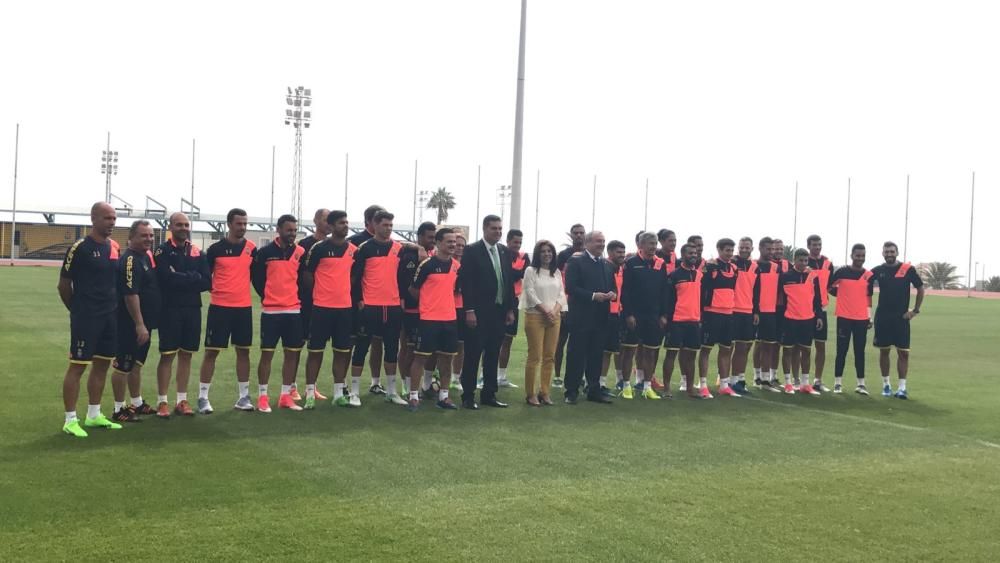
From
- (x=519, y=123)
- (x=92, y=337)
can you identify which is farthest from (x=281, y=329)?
(x=519, y=123)

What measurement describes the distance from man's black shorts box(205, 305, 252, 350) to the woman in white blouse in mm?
3069

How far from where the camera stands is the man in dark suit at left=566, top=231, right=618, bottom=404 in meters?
9.80

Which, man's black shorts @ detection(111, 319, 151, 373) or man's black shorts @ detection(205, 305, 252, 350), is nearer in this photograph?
man's black shorts @ detection(111, 319, 151, 373)

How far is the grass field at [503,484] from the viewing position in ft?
15.3

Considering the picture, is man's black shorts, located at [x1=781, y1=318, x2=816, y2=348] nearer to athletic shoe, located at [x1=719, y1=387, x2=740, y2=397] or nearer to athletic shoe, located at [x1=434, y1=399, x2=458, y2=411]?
athletic shoe, located at [x1=719, y1=387, x2=740, y2=397]

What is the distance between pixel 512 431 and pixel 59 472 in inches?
149

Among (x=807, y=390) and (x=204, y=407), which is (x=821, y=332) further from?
(x=204, y=407)

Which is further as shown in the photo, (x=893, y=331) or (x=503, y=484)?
(x=893, y=331)

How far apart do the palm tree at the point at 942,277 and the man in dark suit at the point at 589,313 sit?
5661cm

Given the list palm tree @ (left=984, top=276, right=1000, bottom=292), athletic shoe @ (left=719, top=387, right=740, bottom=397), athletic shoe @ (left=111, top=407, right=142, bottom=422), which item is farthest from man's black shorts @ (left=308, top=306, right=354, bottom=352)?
palm tree @ (left=984, top=276, right=1000, bottom=292)

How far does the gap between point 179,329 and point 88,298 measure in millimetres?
1037

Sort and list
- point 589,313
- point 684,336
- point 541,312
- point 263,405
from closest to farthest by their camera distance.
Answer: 1. point 263,405
2. point 541,312
3. point 589,313
4. point 684,336

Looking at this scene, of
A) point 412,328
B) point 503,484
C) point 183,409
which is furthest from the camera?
point 412,328

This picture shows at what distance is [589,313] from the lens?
9.90 meters
